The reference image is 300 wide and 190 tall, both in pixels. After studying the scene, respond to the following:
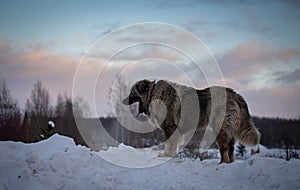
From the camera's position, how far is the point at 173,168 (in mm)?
8336

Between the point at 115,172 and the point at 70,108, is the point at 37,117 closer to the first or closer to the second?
the point at 70,108

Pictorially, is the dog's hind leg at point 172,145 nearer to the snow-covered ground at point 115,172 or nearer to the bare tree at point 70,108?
the snow-covered ground at point 115,172

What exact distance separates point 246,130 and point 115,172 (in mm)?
4180

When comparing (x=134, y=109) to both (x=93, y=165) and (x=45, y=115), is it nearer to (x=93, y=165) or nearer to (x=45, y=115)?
(x=93, y=165)

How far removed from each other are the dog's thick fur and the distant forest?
9599mm

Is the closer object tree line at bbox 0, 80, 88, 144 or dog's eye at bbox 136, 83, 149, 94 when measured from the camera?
dog's eye at bbox 136, 83, 149, 94

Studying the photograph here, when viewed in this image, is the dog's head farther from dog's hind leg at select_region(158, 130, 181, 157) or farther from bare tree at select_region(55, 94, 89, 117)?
bare tree at select_region(55, 94, 89, 117)

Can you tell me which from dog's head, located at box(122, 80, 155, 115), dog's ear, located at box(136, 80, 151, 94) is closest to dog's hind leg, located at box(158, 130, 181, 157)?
dog's head, located at box(122, 80, 155, 115)

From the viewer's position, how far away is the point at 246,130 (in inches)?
398

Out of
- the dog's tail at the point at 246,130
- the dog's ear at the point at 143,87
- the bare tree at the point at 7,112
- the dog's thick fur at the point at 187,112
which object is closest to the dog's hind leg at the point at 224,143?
the dog's thick fur at the point at 187,112

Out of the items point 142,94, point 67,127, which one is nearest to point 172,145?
point 142,94

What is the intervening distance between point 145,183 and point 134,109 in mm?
25647

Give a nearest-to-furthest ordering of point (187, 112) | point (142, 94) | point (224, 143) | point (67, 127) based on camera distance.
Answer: point (224, 143), point (187, 112), point (142, 94), point (67, 127)

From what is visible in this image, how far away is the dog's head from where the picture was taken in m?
11.3
